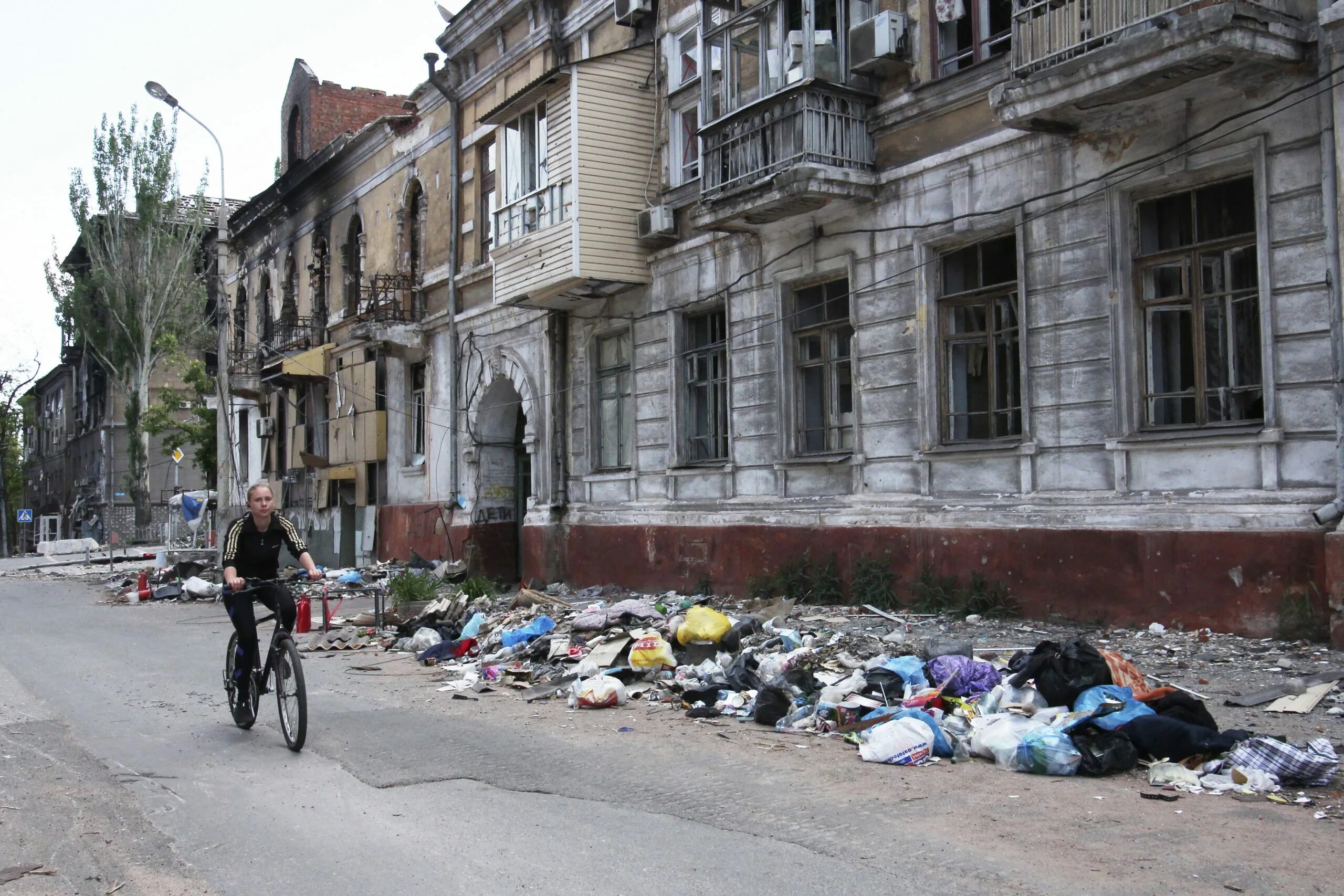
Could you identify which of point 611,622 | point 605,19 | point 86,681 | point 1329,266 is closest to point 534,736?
point 611,622

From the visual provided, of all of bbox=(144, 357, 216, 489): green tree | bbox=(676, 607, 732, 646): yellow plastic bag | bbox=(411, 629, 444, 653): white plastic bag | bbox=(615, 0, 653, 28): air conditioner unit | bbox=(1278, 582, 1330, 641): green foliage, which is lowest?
bbox=(411, 629, 444, 653): white plastic bag

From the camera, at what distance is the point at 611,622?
12.7m

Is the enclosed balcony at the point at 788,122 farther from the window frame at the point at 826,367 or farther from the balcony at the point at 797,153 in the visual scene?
the window frame at the point at 826,367

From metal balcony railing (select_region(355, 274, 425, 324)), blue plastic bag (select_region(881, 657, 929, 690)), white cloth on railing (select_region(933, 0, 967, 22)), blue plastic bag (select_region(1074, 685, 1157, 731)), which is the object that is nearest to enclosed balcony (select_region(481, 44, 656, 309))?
white cloth on railing (select_region(933, 0, 967, 22))

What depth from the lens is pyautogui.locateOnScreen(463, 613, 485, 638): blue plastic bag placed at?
1380cm

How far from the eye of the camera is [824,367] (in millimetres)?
14664

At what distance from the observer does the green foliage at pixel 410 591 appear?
16.2 metres

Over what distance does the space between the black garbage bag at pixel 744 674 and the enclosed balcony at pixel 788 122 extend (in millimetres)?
5694

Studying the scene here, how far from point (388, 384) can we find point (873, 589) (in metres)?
16.2

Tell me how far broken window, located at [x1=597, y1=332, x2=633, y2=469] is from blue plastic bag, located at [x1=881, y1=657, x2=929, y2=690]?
31.6ft

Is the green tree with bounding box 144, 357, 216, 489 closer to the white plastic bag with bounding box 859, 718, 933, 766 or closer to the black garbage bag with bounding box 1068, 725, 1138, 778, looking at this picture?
the white plastic bag with bounding box 859, 718, 933, 766

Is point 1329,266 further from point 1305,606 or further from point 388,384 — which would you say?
point 388,384

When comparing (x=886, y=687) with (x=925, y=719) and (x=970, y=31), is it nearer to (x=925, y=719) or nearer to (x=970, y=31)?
(x=925, y=719)

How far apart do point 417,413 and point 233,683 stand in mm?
17399
